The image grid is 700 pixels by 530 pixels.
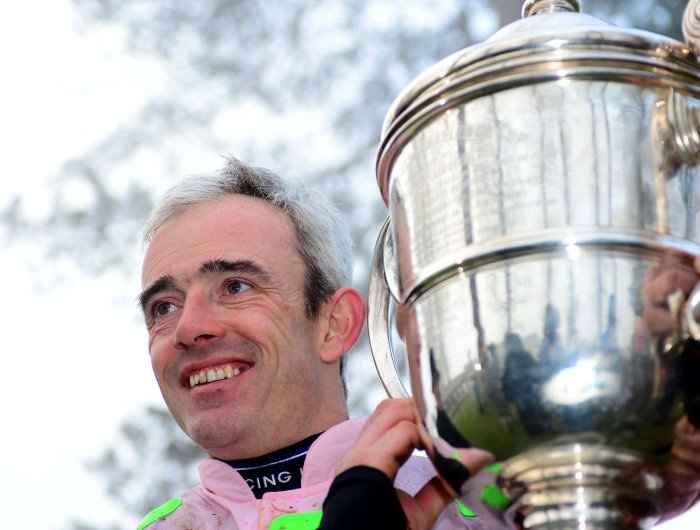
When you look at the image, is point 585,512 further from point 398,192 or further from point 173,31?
point 173,31

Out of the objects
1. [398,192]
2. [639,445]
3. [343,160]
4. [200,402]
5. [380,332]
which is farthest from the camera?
[343,160]

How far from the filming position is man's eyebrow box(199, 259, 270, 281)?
5.52 feet

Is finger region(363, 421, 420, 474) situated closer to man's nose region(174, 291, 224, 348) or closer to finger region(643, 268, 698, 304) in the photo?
finger region(643, 268, 698, 304)

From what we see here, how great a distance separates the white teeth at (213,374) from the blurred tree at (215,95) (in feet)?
9.12

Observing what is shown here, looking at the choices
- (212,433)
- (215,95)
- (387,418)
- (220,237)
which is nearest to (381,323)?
(387,418)

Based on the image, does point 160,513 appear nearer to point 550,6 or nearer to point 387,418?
point 387,418

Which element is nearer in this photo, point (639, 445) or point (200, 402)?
point (639, 445)

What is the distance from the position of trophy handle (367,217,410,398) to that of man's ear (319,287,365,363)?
56cm

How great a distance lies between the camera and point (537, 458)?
910 millimetres

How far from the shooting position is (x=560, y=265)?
3.02 ft

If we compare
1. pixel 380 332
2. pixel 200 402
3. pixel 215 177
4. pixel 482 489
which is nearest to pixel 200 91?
pixel 215 177

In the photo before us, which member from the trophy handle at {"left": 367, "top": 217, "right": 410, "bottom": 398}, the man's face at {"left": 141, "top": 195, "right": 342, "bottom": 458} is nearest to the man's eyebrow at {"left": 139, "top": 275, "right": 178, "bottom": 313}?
the man's face at {"left": 141, "top": 195, "right": 342, "bottom": 458}

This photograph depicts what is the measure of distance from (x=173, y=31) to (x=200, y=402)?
10.4 ft

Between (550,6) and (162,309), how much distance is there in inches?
29.9
